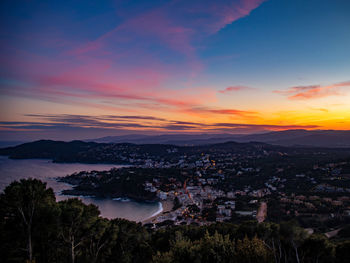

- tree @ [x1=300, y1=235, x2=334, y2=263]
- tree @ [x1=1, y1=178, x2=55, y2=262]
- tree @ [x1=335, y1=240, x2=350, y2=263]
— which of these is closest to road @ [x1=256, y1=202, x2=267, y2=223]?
tree @ [x1=335, y1=240, x2=350, y2=263]

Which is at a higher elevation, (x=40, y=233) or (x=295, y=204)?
(x=40, y=233)

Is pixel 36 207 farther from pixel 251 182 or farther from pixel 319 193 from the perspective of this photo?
pixel 251 182

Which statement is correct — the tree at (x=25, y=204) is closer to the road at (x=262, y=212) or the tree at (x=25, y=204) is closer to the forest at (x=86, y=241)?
the forest at (x=86, y=241)

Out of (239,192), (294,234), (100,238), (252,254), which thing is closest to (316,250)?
(294,234)

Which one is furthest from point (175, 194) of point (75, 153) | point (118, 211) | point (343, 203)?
point (75, 153)

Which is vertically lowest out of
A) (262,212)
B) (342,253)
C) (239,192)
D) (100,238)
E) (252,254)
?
(239,192)

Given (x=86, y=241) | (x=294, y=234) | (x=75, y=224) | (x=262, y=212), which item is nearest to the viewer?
(x=294, y=234)

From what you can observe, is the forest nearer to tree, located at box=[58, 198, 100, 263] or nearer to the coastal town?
tree, located at box=[58, 198, 100, 263]

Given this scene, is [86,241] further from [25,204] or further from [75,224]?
[25,204]
